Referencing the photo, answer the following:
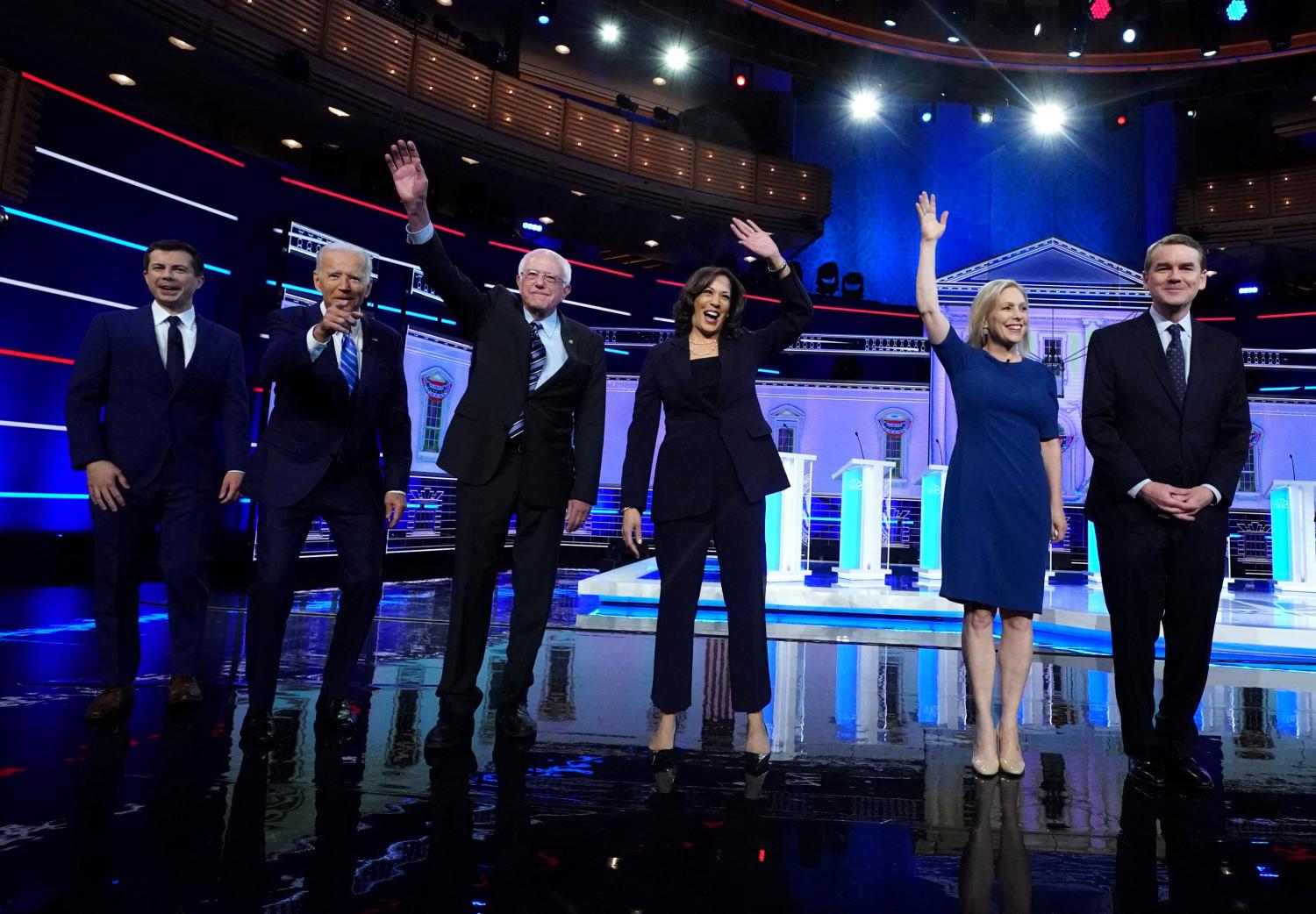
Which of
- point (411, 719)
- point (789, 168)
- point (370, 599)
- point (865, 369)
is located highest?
point (789, 168)

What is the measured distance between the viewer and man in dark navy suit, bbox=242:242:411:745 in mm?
2416

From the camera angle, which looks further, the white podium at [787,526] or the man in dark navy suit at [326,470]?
the white podium at [787,526]

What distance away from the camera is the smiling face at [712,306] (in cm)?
252

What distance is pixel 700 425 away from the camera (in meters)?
2.49

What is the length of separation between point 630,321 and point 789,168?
161 inches

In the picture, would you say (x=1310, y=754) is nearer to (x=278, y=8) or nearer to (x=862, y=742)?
(x=862, y=742)

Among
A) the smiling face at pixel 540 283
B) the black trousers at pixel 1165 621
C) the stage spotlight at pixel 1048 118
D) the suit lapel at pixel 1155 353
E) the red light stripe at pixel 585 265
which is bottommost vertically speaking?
the black trousers at pixel 1165 621

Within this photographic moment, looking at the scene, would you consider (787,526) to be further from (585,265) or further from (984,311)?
(585,265)

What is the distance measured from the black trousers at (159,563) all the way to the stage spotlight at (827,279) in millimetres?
14813

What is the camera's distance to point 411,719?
8.82 feet

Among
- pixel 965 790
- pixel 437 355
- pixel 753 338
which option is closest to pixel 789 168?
pixel 437 355

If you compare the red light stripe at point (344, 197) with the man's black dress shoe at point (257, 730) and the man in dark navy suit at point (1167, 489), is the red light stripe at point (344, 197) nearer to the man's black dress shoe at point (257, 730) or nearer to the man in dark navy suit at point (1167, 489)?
the man's black dress shoe at point (257, 730)

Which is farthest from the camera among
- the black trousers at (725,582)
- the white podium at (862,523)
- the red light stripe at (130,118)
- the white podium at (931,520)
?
the white podium at (931,520)

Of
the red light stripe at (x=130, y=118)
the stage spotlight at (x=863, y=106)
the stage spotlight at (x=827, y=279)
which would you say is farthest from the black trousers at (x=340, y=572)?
the stage spotlight at (x=863, y=106)
